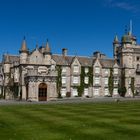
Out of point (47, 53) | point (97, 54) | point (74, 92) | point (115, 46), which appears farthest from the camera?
point (115, 46)

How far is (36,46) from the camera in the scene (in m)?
74.4

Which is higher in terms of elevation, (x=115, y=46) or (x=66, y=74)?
(x=115, y=46)

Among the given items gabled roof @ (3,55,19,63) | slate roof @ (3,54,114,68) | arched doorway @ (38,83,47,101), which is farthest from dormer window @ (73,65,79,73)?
gabled roof @ (3,55,19,63)

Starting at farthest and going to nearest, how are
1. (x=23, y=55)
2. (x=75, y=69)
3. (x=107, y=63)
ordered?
1. (x=107, y=63)
2. (x=75, y=69)
3. (x=23, y=55)

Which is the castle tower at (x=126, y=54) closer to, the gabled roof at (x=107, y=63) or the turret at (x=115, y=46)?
the gabled roof at (x=107, y=63)

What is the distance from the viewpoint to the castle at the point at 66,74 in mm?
69188

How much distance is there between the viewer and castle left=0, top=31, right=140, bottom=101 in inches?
2724

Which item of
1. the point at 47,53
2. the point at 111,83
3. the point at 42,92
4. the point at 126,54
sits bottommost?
the point at 42,92

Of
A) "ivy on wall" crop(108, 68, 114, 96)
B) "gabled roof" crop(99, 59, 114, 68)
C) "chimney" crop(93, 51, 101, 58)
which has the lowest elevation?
"ivy on wall" crop(108, 68, 114, 96)

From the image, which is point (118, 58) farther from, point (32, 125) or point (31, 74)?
point (32, 125)

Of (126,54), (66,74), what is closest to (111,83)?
(126,54)

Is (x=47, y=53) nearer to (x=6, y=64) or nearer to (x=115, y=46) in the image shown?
(x=6, y=64)

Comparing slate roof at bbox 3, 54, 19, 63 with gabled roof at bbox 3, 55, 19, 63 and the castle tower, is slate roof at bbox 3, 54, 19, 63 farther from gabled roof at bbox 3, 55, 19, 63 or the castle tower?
the castle tower

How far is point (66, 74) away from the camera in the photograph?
257ft
